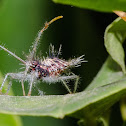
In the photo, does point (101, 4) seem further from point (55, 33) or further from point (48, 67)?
point (55, 33)

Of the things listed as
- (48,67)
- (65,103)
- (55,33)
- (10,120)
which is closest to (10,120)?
(10,120)

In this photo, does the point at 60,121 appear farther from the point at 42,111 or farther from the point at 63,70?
the point at 42,111

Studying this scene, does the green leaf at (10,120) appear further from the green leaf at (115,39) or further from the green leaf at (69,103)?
the green leaf at (115,39)

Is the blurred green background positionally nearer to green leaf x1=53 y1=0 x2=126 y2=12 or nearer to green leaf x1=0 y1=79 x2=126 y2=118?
green leaf x1=53 y1=0 x2=126 y2=12

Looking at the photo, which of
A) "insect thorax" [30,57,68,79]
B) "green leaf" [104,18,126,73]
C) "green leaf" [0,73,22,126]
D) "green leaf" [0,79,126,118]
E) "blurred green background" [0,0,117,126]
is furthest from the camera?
"blurred green background" [0,0,117,126]

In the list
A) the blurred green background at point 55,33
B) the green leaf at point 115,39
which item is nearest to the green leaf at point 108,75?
the green leaf at point 115,39

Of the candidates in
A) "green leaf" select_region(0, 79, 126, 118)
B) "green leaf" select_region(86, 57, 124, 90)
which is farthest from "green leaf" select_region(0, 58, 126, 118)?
"green leaf" select_region(86, 57, 124, 90)
